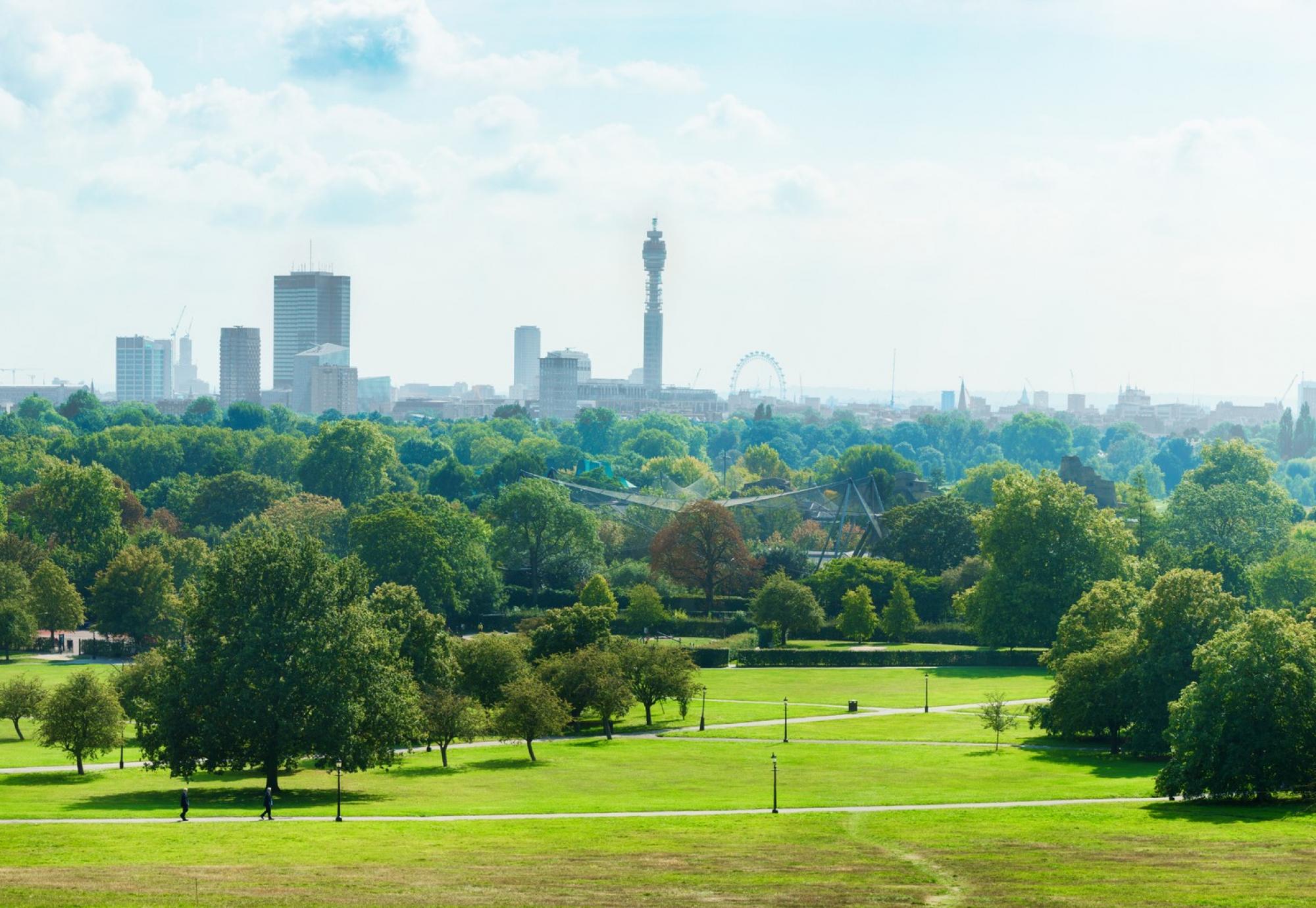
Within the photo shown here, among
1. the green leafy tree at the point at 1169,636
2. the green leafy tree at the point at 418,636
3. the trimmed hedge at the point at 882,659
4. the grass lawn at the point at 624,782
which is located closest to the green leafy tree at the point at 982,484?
the trimmed hedge at the point at 882,659

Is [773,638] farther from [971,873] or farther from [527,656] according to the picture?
[971,873]

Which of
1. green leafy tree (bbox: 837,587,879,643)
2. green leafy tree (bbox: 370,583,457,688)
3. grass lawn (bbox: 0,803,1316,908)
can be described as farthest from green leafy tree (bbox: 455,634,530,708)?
green leafy tree (bbox: 837,587,879,643)

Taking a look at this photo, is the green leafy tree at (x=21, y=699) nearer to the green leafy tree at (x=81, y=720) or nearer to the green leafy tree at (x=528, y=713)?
the green leafy tree at (x=81, y=720)

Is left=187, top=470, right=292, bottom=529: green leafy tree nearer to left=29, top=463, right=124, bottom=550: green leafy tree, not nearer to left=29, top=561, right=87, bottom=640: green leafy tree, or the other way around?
left=29, top=463, right=124, bottom=550: green leafy tree

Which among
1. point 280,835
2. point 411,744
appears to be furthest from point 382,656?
point 280,835

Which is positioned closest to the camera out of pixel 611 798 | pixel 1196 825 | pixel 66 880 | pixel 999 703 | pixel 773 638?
pixel 66 880

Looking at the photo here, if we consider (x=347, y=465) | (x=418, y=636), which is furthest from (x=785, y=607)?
(x=347, y=465)
